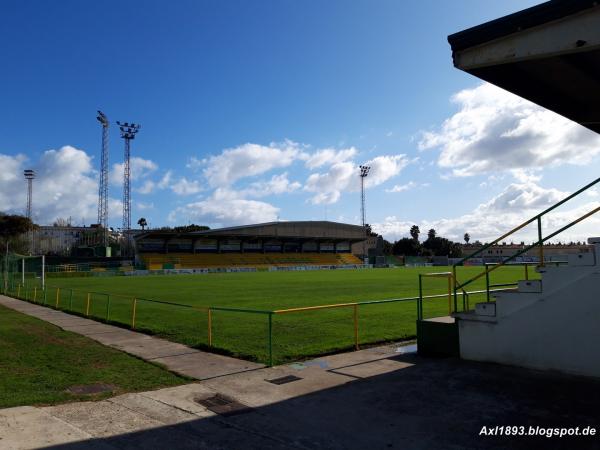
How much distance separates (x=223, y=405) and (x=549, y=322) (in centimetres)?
597

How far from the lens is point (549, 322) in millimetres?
8609

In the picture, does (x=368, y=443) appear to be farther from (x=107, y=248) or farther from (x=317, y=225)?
(x=317, y=225)

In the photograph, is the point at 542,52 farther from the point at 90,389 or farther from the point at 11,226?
the point at 11,226

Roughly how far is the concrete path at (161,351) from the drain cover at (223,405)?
1.55m

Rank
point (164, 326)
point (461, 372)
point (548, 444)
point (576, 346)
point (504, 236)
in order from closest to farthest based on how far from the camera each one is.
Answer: point (548, 444), point (576, 346), point (461, 372), point (504, 236), point (164, 326)

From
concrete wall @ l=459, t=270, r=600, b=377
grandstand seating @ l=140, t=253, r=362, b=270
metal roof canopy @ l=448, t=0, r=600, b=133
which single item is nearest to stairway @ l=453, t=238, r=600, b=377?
concrete wall @ l=459, t=270, r=600, b=377

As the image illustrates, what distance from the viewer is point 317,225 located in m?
114

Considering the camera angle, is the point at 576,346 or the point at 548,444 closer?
the point at 548,444

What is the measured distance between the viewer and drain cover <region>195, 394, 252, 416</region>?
279 inches

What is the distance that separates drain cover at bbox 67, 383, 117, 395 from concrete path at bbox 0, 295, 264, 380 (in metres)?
1.56

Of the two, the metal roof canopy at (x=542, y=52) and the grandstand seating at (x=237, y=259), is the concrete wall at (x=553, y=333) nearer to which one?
the metal roof canopy at (x=542, y=52)

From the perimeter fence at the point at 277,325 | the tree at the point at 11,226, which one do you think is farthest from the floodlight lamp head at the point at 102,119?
the perimeter fence at the point at 277,325

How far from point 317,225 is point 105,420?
352 feet

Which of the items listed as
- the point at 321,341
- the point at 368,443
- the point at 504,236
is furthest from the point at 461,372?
the point at 321,341
